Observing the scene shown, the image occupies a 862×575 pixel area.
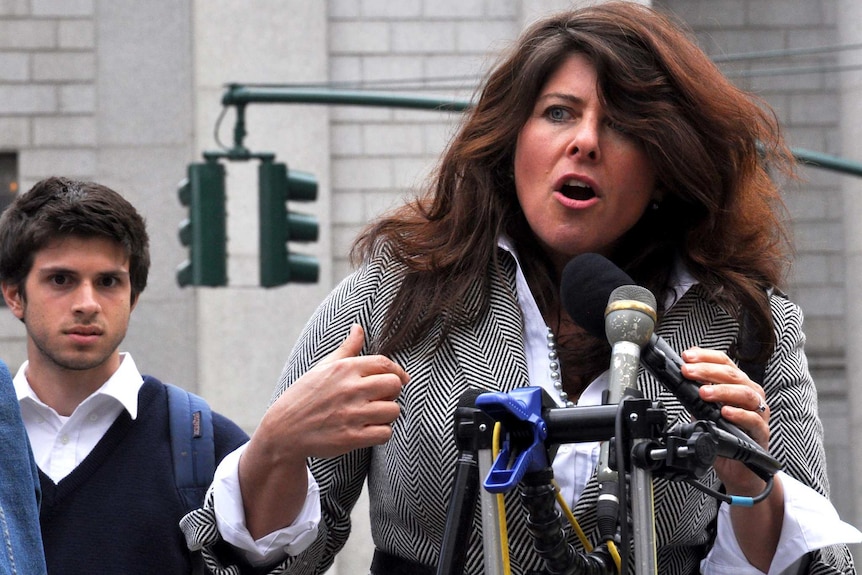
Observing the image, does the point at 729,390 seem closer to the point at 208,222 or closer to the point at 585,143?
the point at 585,143

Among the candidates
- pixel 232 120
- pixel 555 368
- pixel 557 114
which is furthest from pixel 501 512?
pixel 232 120

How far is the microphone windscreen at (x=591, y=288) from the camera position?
235 centimetres

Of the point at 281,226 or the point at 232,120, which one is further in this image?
the point at 232,120

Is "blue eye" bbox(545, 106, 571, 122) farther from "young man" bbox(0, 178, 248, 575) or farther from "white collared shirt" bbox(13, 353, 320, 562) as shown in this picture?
"white collared shirt" bbox(13, 353, 320, 562)

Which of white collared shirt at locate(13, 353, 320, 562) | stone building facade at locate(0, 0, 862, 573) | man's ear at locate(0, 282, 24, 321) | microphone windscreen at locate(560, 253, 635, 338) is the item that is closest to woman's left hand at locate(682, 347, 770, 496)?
microphone windscreen at locate(560, 253, 635, 338)

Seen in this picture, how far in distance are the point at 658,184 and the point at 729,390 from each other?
2.46 ft

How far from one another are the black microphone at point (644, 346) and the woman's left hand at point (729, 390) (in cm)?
1

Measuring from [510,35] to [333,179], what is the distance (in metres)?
1.85

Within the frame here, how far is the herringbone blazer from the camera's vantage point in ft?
8.75

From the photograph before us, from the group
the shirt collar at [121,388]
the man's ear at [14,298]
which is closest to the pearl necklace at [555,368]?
the shirt collar at [121,388]

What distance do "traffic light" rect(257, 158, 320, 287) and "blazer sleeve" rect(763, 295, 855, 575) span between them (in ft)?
23.1

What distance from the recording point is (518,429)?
6.91 feet

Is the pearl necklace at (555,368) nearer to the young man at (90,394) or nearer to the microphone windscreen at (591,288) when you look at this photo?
the microphone windscreen at (591,288)

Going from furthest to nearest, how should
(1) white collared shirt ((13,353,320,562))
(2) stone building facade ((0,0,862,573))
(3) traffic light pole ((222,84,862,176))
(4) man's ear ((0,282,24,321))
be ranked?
1. (2) stone building facade ((0,0,862,573))
2. (3) traffic light pole ((222,84,862,176))
3. (4) man's ear ((0,282,24,321))
4. (1) white collared shirt ((13,353,320,562))
